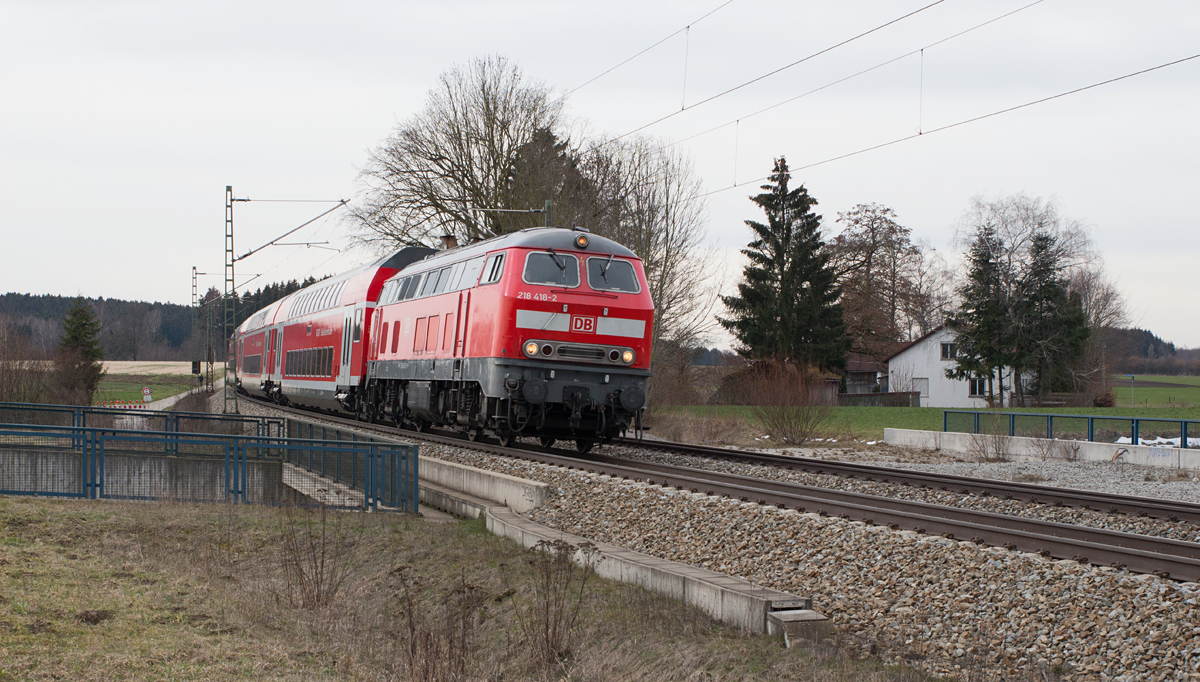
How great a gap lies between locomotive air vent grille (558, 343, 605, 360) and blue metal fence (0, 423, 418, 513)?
3.31 metres

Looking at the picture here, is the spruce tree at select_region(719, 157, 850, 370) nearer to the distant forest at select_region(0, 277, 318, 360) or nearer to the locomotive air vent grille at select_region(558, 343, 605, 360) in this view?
the locomotive air vent grille at select_region(558, 343, 605, 360)

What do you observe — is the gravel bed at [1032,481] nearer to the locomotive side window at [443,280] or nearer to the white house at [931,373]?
the locomotive side window at [443,280]

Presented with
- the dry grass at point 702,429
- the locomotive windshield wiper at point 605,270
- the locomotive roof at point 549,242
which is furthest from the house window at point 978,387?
the locomotive windshield wiper at point 605,270

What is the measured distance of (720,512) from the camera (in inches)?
406

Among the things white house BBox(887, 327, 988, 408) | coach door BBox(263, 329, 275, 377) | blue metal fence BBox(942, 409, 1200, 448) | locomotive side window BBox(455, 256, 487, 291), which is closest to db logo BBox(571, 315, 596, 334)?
locomotive side window BBox(455, 256, 487, 291)

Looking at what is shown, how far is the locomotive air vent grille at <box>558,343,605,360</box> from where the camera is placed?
52.7 ft

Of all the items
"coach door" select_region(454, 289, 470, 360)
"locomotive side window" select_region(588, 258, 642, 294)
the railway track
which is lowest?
the railway track

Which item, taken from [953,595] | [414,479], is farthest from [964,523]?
[414,479]

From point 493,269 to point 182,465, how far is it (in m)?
5.78

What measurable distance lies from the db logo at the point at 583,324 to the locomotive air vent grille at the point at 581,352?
0.29m

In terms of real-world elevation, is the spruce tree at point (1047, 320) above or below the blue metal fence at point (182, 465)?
above

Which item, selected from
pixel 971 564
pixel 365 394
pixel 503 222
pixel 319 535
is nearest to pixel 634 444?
pixel 365 394

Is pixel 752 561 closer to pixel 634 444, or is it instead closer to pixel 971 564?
pixel 971 564

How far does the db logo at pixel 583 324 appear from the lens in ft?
53.2
